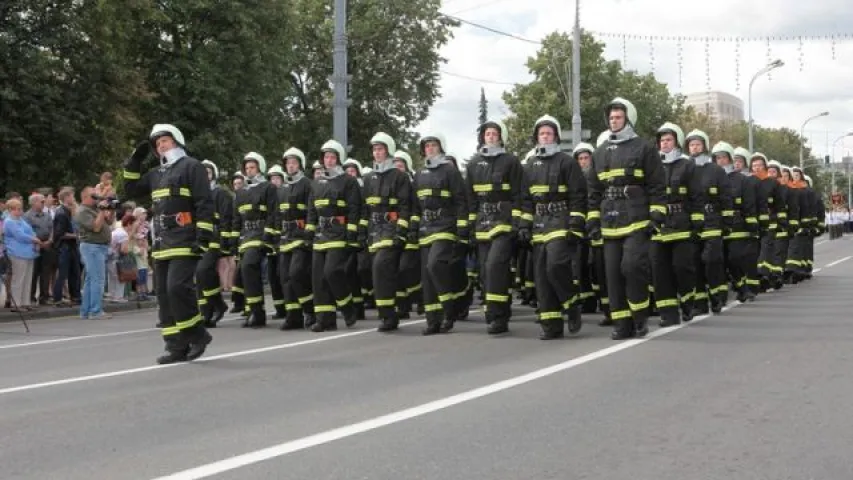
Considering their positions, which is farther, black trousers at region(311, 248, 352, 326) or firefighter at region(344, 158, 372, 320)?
firefighter at region(344, 158, 372, 320)

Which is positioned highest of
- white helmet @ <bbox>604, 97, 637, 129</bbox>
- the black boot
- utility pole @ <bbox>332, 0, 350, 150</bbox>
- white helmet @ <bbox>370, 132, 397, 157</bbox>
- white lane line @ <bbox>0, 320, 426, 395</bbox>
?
utility pole @ <bbox>332, 0, 350, 150</bbox>

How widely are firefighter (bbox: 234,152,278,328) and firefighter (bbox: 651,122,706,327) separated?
5.01 meters

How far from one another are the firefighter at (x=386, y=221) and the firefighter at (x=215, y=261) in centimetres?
204

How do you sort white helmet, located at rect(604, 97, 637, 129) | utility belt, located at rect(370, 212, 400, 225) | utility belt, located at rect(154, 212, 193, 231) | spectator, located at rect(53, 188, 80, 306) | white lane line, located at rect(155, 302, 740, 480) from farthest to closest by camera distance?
spectator, located at rect(53, 188, 80, 306) < utility belt, located at rect(370, 212, 400, 225) < white helmet, located at rect(604, 97, 637, 129) < utility belt, located at rect(154, 212, 193, 231) < white lane line, located at rect(155, 302, 740, 480)

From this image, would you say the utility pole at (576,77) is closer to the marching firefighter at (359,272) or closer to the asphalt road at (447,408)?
the marching firefighter at (359,272)

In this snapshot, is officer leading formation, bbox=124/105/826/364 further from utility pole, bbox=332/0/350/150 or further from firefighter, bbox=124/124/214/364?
utility pole, bbox=332/0/350/150

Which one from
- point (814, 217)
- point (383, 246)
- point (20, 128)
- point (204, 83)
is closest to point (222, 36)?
point (204, 83)

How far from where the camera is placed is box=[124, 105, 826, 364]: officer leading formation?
33.3 ft

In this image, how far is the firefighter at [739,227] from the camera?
15586 millimetres

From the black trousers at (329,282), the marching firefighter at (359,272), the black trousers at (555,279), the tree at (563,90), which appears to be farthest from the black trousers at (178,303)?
the tree at (563,90)

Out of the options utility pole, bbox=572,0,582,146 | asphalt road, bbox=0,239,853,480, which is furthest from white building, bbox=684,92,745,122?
asphalt road, bbox=0,239,853,480

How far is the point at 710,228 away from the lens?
14086mm

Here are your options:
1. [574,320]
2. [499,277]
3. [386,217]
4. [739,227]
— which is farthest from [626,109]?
[739,227]

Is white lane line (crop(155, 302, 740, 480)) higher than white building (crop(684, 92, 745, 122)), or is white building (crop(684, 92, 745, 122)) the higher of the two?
white building (crop(684, 92, 745, 122))
